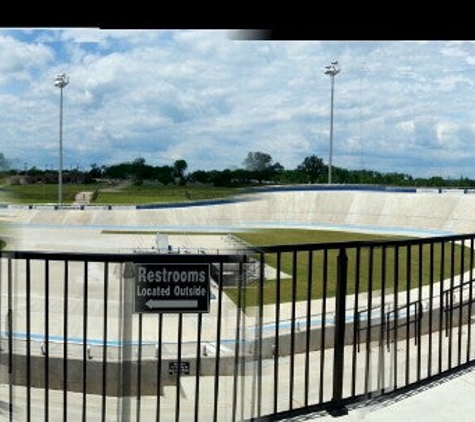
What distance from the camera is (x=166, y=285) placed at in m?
2.18

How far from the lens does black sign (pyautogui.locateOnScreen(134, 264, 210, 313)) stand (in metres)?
2.17

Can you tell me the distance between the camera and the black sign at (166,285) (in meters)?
2.17

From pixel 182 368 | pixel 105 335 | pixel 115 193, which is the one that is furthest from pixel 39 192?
pixel 182 368

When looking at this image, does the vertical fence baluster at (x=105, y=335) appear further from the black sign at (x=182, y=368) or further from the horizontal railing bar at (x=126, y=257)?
the black sign at (x=182, y=368)

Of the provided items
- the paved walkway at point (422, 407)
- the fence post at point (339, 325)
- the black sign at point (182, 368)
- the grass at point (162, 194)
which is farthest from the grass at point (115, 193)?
the black sign at point (182, 368)

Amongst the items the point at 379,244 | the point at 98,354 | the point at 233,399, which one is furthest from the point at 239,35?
the point at 98,354

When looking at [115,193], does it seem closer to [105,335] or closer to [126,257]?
[126,257]

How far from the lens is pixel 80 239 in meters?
3.64

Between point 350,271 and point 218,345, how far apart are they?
12.0 metres

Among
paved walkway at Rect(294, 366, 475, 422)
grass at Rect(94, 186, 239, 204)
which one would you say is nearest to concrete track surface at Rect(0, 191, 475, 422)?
paved walkway at Rect(294, 366, 475, 422)

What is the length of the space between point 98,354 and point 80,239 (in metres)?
2.62

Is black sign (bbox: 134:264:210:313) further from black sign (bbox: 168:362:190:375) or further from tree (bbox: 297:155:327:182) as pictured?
black sign (bbox: 168:362:190:375)

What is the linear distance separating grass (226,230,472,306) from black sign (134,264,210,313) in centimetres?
21

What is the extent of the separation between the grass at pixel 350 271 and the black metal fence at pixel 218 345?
27mm
